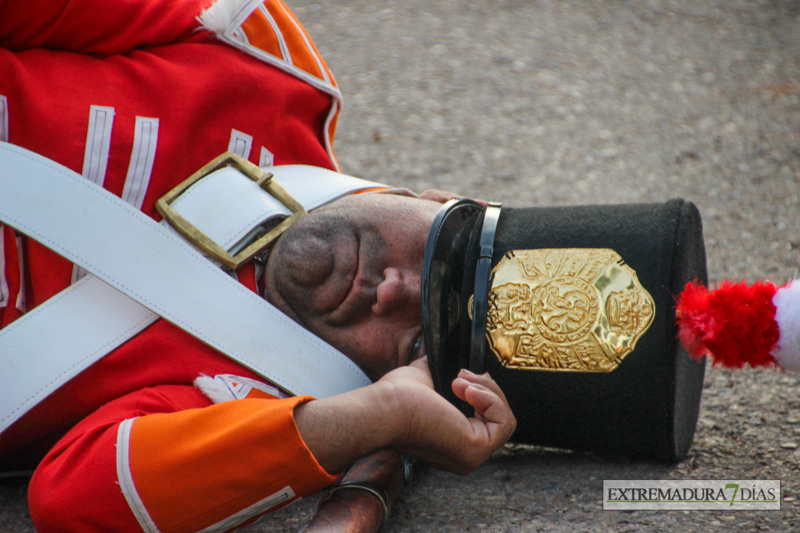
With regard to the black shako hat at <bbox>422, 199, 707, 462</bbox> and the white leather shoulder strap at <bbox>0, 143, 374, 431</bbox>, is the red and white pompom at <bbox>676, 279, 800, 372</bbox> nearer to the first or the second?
the black shako hat at <bbox>422, 199, 707, 462</bbox>

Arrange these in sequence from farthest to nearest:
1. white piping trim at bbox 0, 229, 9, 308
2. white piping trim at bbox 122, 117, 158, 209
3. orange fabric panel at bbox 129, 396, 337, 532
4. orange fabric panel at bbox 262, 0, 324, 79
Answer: orange fabric panel at bbox 262, 0, 324, 79
white piping trim at bbox 122, 117, 158, 209
white piping trim at bbox 0, 229, 9, 308
orange fabric panel at bbox 129, 396, 337, 532

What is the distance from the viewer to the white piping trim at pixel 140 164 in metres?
1.43

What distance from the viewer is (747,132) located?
2.67 m

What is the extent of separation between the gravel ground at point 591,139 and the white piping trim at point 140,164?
0.54m

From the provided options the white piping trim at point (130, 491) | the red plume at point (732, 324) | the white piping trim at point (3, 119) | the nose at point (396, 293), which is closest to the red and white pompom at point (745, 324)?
the red plume at point (732, 324)

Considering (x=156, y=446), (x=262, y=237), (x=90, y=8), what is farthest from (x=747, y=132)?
(x=156, y=446)

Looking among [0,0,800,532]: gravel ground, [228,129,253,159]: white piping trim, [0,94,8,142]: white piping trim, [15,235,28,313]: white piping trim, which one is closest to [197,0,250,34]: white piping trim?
[228,129,253,159]: white piping trim

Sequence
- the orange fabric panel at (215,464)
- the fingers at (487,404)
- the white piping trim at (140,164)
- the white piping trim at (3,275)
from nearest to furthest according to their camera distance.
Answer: the orange fabric panel at (215,464), the fingers at (487,404), the white piping trim at (3,275), the white piping trim at (140,164)

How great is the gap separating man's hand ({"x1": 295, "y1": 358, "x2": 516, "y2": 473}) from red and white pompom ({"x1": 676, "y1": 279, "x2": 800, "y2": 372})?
0.31 m

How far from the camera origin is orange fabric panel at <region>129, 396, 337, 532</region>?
3.54ft

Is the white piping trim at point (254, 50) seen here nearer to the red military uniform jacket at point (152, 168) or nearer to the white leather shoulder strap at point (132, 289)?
the red military uniform jacket at point (152, 168)

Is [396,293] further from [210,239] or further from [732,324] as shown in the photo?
[732,324]

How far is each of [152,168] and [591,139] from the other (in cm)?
169

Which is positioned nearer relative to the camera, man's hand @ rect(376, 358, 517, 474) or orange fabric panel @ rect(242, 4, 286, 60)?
man's hand @ rect(376, 358, 517, 474)
